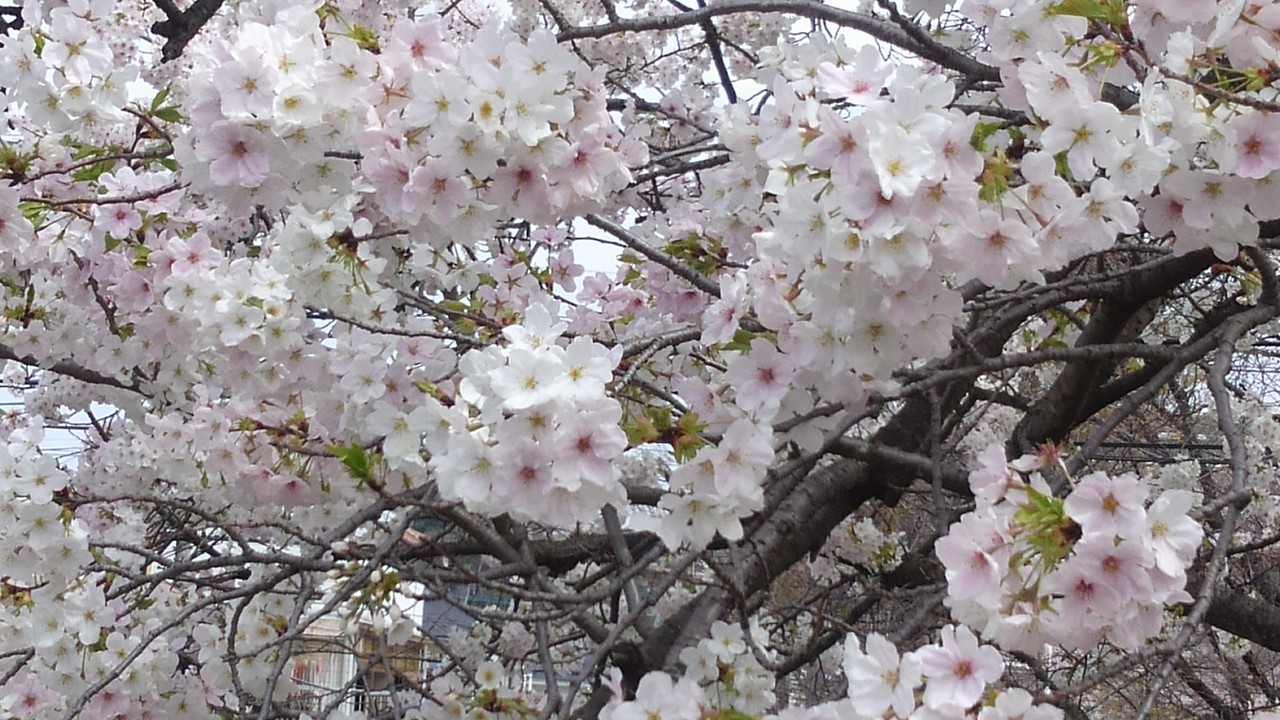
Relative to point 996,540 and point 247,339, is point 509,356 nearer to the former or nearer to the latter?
point 996,540

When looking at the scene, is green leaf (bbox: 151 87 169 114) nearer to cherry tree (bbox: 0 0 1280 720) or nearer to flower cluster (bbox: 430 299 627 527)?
cherry tree (bbox: 0 0 1280 720)

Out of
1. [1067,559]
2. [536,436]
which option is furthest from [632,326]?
[1067,559]

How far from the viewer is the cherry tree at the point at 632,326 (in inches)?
51.1

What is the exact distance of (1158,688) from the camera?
4.22 ft

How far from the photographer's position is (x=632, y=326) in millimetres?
2857

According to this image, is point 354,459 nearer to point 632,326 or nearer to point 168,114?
Answer: point 168,114

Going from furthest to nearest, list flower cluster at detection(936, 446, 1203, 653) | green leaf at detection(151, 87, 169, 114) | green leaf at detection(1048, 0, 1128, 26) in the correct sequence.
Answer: green leaf at detection(151, 87, 169, 114)
green leaf at detection(1048, 0, 1128, 26)
flower cluster at detection(936, 446, 1203, 653)

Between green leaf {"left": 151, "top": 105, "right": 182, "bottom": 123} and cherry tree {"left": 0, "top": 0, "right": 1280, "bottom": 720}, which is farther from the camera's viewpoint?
green leaf {"left": 151, "top": 105, "right": 182, "bottom": 123}

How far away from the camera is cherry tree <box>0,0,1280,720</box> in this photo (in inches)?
51.1

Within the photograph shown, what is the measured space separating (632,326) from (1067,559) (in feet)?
5.72

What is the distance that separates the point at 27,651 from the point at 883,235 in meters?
2.61

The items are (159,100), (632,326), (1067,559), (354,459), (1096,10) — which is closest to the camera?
(1067,559)

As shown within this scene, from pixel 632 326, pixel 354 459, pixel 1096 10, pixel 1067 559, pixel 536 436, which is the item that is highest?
pixel 632 326

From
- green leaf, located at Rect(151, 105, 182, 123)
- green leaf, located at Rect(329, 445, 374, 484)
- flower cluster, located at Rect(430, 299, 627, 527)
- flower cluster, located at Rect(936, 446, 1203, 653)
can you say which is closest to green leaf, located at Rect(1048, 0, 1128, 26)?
flower cluster, located at Rect(936, 446, 1203, 653)
